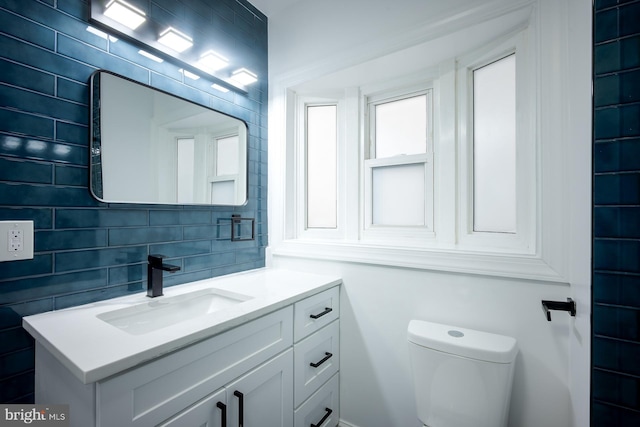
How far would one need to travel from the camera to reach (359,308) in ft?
5.05

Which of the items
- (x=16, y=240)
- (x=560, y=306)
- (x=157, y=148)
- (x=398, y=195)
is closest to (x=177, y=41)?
(x=157, y=148)

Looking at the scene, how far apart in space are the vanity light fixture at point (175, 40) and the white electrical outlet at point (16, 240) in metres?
0.94

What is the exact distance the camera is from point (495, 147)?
135 centimetres

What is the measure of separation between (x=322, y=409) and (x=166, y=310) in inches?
36.7

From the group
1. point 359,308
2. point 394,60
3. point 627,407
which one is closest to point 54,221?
point 359,308

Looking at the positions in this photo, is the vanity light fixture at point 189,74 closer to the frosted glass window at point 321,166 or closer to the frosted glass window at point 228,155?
the frosted glass window at point 228,155

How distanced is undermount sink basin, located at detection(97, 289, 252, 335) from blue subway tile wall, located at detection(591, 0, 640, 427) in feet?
3.89

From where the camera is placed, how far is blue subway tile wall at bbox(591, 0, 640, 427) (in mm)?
720

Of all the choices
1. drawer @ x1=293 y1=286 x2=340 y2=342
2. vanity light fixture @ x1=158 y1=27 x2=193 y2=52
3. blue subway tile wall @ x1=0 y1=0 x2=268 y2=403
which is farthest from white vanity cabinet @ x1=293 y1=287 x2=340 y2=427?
vanity light fixture @ x1=158 y1=27 x2=193 y2=52

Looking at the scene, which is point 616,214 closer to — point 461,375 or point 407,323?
point 461,375

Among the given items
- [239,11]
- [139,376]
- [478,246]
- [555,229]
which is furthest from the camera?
[239,11]

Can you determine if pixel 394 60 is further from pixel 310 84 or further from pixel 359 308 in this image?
pixel 359 308

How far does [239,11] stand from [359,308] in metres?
1.91

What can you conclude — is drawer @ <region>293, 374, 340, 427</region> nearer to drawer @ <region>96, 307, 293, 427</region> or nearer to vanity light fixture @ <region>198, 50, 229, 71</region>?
drawer @ <region>96, 307, 293, 427</region>
